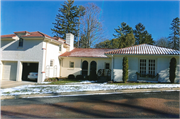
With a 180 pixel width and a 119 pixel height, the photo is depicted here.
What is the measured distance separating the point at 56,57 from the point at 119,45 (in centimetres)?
2115

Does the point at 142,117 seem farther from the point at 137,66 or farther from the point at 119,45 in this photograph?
the point at 119,45

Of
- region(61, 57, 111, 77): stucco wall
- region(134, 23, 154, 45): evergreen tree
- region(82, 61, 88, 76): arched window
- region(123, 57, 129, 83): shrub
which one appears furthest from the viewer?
region(134, 23, 154, 45): evergreen tree

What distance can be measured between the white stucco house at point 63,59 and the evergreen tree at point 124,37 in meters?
14.6

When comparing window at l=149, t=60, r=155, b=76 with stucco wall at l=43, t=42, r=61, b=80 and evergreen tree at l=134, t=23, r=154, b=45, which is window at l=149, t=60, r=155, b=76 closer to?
stucco wall at l=43, t=42, r=61, b=80

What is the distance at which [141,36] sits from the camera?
41625 millimetres

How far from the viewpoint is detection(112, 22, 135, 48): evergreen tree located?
32900mm

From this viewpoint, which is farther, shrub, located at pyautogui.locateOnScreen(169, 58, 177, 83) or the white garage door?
the white garage door

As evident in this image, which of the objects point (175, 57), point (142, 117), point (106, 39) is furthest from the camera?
point (106, 39)

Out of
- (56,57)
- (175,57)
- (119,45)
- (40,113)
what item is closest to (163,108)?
(40,113)

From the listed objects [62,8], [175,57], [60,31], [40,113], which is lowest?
[40,113]

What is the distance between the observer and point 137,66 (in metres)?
14.5

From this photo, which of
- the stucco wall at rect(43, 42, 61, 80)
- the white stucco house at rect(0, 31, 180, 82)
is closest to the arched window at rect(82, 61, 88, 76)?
the white stucco house at rect(0, 31, 180, 82)

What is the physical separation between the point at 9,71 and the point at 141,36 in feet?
116

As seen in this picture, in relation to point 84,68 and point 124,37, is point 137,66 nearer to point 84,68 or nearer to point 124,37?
point 84,68
